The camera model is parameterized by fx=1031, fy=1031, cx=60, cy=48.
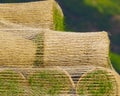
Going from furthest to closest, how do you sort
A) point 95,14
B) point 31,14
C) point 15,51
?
point 95,14 → point 31,14 → point 15,51

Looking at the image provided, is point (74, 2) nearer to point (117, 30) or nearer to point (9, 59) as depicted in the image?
point (117, 30)

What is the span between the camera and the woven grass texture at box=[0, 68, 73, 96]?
8250 mm

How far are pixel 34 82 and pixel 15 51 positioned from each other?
433 mm

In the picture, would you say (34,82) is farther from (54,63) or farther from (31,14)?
(31,14)

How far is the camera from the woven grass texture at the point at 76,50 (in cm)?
846

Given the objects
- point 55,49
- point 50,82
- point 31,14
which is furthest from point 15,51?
point 31,14

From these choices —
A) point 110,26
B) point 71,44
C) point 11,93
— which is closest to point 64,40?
point 71,44

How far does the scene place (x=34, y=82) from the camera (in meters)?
8.31

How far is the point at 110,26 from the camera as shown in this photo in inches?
1064

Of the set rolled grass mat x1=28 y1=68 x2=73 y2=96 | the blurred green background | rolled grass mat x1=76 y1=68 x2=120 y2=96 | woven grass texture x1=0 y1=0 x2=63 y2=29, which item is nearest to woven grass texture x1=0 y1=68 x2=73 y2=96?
rolled grass mat x1=28 y1=68 x2=73 y2=96

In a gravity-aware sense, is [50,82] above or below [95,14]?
above

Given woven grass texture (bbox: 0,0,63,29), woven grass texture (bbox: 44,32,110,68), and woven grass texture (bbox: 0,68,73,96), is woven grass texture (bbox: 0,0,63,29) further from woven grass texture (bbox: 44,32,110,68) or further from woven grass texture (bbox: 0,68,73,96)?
woven grass texture (bbox: 0,68,73,96)

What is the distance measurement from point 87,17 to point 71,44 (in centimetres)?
1882

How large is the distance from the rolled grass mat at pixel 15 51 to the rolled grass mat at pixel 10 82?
173 millimetres
